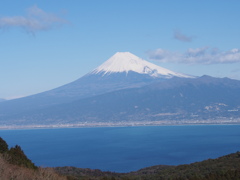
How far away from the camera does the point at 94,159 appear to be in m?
67.6

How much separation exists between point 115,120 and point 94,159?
4165 inches

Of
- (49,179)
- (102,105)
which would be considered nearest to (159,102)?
(102,105)

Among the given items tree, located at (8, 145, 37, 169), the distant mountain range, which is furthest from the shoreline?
tree, located at (8, 145, 37, 169)

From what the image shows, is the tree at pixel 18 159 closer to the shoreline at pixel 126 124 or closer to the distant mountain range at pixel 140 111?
the shoreline at pixel 126 124

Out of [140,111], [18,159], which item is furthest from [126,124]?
[18,159]

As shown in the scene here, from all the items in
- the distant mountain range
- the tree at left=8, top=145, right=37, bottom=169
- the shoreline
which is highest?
the distant mountain range

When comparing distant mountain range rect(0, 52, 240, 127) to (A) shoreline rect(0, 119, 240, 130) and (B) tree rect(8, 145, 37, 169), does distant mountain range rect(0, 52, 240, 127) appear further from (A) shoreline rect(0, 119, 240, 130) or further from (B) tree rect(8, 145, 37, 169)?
(B) tree rect(8, 145, 37, 169)

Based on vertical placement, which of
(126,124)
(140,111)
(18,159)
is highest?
(140,111)

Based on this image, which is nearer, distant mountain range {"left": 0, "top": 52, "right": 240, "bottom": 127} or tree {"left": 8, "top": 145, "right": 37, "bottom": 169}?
tree {"left": 8, "top": 145, "right": 37, "bottom": 169}

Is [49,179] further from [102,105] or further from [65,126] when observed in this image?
[102,105]

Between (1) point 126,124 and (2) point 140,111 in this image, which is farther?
(2) point 140,111

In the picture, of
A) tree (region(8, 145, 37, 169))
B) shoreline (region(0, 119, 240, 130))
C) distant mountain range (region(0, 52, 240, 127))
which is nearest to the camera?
tree (region(8, 145, 37, 169))

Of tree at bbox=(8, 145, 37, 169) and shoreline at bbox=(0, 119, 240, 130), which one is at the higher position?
shoreline at bbox=(0, 119, 240, 130)

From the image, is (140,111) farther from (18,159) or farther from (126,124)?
(18,159)
